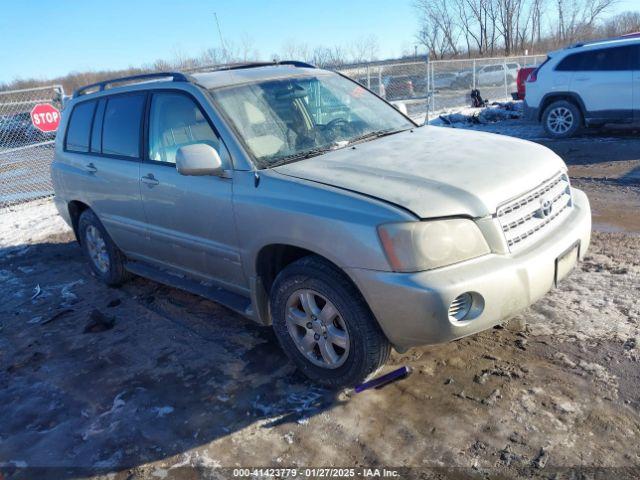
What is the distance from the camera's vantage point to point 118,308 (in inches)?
195

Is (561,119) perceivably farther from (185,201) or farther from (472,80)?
(472,80)

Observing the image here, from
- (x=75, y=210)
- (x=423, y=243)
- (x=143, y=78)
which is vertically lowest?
(x=75, y=210)

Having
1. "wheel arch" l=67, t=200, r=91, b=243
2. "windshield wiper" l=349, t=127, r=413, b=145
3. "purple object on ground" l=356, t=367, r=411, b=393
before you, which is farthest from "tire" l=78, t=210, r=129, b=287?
"purple object on ground" l=356, t=367, r=411, b=393

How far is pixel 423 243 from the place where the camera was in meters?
2.69

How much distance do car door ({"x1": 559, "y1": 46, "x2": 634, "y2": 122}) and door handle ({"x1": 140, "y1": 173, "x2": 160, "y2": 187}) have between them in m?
9.19

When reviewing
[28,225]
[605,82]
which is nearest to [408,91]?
[605,82]

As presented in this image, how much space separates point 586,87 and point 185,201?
30.3 ft

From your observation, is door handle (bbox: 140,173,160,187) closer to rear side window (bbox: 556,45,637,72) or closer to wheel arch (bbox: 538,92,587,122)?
wheel arch (bbox: 538,92,587,122)

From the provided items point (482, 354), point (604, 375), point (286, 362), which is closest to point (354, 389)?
point (286, 362)

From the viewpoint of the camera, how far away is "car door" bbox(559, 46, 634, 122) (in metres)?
A: 9.98

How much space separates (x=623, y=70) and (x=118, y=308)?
9.68 meters

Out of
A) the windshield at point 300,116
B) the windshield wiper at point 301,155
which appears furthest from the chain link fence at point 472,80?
the windshield wiper at point 301,155

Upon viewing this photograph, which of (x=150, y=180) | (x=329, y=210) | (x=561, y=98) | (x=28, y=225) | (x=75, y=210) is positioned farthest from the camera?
(x=561, y=98)

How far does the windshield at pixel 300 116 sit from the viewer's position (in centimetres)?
357
